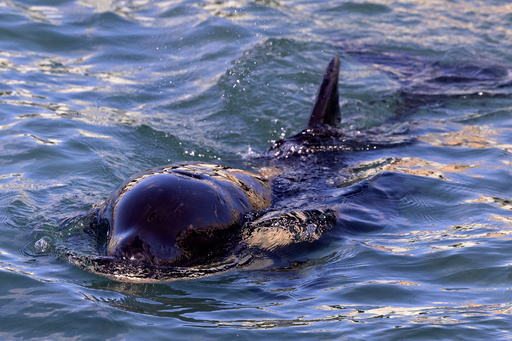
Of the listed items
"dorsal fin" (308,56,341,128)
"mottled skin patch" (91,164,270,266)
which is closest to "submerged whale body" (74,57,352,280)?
"mottled skin patch" (91,164,270,266)

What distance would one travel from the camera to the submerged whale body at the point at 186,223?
404 cm

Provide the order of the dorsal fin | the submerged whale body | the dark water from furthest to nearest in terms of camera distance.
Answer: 1. the dorsal fin
2. the submerged whale body
3. the dark water

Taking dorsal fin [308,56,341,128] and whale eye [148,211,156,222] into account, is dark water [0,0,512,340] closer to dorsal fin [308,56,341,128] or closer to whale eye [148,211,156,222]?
whale eye [148,211,156,222]

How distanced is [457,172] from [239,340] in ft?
12.3

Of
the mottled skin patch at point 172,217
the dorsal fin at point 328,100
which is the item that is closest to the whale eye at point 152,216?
the mottled skin patch at point 172,217

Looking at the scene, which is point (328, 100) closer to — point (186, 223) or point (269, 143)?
point (269, 143)

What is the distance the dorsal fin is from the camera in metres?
6.75

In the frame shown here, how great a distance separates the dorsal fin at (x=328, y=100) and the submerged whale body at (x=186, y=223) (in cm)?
196

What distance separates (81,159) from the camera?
6754mm

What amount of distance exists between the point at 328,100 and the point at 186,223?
3.03m

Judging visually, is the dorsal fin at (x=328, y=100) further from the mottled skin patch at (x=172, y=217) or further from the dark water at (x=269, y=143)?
the mottled skin patch at (x=172, y=217)

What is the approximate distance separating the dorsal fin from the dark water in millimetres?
511

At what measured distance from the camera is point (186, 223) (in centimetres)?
416

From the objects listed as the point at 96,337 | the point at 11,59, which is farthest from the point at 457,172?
the point at 11,59
